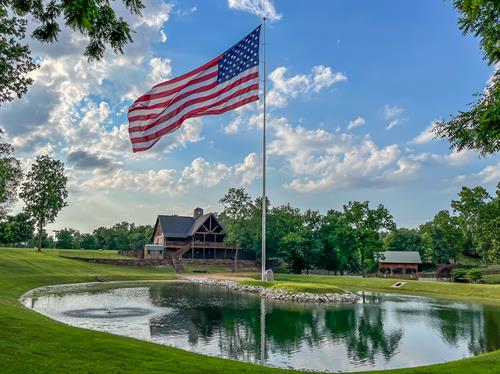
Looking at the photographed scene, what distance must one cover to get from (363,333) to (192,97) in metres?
13.6

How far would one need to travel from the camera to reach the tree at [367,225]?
59438 millimetres

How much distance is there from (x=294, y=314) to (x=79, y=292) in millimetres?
18957

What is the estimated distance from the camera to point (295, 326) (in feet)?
69.9

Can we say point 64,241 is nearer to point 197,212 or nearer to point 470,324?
point 197,212

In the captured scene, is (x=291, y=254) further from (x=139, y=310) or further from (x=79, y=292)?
(x=139, y=310)

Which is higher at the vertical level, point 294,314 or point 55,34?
point 55,34

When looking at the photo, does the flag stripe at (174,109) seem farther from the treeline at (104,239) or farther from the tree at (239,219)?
the treeline at (104,239)

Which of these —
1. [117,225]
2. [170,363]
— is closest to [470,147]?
[170,363]

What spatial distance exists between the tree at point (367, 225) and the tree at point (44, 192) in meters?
45.5

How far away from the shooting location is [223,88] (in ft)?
62.1

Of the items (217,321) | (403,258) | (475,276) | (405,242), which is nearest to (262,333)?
(217,321)

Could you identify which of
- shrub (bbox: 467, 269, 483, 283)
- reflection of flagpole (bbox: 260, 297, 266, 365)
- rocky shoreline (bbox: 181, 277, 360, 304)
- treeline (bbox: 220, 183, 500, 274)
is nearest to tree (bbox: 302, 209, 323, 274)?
treeline (bbox: 220, 183, 500, 274)

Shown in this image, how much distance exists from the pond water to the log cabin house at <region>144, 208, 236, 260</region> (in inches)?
1508

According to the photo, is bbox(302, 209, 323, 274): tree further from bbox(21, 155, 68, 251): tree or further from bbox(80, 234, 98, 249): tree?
bbox(80, 234, 98, 249): tree
